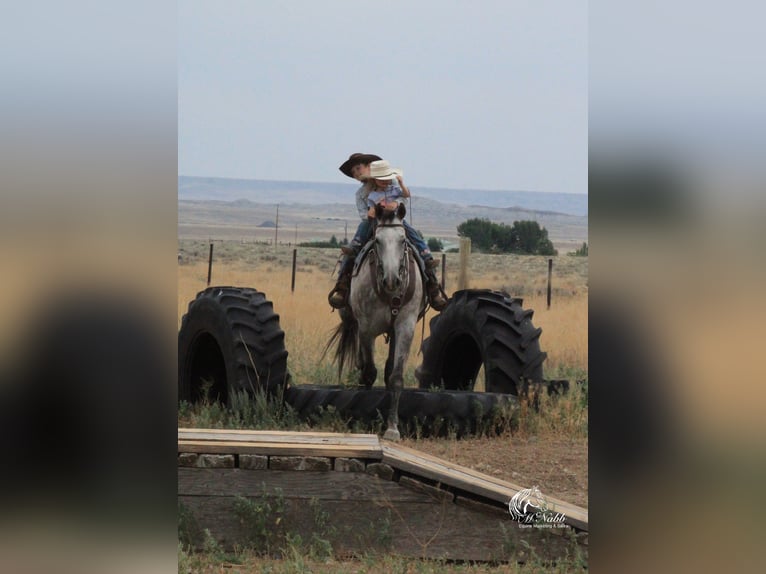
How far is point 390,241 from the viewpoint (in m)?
7.71

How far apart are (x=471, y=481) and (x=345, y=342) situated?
2105 millimetres

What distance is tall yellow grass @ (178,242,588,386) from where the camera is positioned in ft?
26.1

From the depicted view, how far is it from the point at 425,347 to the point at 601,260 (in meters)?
3.34

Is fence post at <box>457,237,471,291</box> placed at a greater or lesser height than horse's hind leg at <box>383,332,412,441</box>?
greater

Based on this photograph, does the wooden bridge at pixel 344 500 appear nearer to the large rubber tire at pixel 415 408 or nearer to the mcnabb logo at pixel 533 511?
the mcnabb logo at pixel 533 511

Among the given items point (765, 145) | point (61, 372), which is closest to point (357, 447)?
point (61, 372)

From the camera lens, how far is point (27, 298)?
498 centimetres

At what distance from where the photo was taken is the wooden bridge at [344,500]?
704 cm

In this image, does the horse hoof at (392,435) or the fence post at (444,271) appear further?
the fence post at (444,271)

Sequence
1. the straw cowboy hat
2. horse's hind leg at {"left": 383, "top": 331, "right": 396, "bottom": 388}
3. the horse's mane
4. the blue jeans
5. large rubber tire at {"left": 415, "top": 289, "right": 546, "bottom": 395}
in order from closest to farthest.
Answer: the straw cowboy hat < the horse's mane < the blue jeans < horse's hind leg at {"left": 383, "top": 331, "right": 396, "bottom": 388} < large rubber tire at {"left": 415, "top": 289, "right": 546, "bottom": 395}

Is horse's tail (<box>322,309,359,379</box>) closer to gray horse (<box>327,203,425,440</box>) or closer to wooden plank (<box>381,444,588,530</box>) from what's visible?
gray horse (<box>327,203,425,440</box>)

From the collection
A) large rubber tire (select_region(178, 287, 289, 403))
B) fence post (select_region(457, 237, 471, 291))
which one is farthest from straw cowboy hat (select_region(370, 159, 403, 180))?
large rubber tire (select_region(178, 287, 289, 403))

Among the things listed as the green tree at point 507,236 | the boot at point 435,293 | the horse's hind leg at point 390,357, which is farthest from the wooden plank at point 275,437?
the green tree at point 507,236

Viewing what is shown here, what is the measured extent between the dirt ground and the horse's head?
123cm
